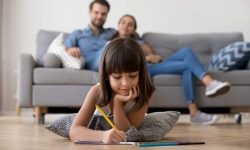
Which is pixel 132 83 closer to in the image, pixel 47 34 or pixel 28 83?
pixel 28 83

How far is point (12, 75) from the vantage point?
5766mm

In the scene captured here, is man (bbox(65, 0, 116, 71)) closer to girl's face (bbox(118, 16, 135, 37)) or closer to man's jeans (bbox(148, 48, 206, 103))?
girl's face (bbox(118, 16, 135, 37))

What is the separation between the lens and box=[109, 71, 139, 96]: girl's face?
1784 mm

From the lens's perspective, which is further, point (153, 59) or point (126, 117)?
point (153, 59)

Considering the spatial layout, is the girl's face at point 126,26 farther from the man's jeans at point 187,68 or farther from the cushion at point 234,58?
the cushion at point 234,58

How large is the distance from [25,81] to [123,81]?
2.19 metres

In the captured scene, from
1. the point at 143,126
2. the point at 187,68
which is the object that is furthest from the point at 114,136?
the point at 187,68

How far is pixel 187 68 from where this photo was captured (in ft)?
12.3

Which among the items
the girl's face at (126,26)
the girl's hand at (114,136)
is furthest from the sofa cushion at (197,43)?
the girl's hand at (114,136)

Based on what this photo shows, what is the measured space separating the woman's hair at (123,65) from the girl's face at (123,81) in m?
0.02

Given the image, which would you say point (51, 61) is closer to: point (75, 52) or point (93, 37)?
point (75, 52)

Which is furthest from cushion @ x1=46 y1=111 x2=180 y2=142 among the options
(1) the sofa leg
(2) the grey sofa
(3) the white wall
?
(3) the white wall

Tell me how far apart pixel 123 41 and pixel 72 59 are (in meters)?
2.11

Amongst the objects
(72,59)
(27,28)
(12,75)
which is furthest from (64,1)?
(72,59)
